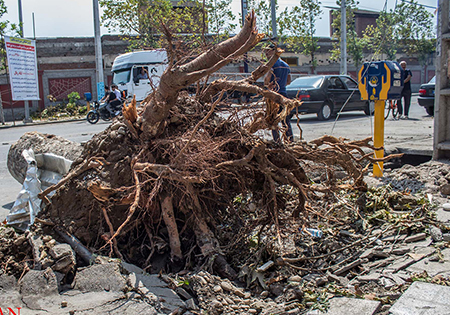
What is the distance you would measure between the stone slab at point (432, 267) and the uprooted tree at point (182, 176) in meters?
1.12

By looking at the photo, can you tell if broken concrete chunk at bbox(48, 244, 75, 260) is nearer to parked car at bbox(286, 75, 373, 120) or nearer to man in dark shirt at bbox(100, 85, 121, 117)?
parked car at bbox(286, 75, 373, 120)

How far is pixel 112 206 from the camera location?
3855 millimetres

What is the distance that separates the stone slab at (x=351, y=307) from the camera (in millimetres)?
2624

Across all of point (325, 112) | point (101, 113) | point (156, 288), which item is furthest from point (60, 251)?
point (101, 113)

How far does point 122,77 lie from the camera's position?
1989 centimetres

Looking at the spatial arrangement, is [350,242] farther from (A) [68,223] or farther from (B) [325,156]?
(A) [68,223]

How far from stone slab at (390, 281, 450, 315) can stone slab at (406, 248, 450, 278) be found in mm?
316

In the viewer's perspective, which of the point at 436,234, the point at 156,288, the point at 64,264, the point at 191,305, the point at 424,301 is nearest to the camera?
the point at 424,301

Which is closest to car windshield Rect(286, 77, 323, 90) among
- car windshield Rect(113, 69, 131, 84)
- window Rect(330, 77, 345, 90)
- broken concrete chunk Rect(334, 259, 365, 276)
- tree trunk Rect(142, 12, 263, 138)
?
window Rect(330, 77, 345, 90)

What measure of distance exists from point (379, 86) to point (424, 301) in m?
3.68

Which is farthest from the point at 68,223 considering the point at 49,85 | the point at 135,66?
the point at 49,85

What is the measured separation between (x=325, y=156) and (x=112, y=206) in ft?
7.35

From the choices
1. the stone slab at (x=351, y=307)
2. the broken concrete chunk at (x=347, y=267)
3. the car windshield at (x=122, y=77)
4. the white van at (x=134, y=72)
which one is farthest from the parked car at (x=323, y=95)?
the stone slab at (x=351, y=307)

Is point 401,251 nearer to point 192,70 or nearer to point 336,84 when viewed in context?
point 192,70
